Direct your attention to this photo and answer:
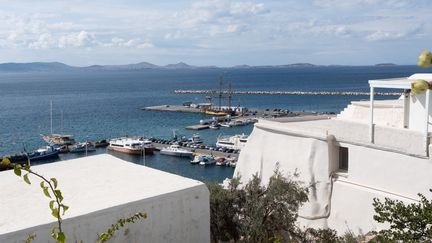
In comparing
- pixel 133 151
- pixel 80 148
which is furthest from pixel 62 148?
pixel 133 151

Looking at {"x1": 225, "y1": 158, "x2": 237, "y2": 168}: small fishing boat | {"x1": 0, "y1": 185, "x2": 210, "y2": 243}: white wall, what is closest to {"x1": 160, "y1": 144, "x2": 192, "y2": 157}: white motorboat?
{"x1": 225, "y1": 158, "x2": 237, "y2": 168}: small fishing boat

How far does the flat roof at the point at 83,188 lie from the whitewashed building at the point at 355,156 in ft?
19.8

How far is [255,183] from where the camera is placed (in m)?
12.2

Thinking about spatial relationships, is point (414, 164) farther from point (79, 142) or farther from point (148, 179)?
point (79, 142)

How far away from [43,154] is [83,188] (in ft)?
126

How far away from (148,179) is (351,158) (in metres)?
6.89

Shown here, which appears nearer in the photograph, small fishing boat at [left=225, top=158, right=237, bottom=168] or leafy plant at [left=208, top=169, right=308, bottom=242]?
leafy plant at [left=208, top=169, right=308, bottom=242]

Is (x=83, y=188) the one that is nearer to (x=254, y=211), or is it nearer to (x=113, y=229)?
(x=254, y=211)

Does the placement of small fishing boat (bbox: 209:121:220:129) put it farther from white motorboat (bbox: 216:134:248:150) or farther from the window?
the window

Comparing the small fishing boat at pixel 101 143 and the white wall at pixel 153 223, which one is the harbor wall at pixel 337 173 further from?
the small fishing boat at pixel 101 143

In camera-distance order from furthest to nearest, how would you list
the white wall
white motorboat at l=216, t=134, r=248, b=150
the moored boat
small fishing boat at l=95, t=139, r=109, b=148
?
small fishing boat at l=95, t=139, r=109, b=148 → the moored boat → white motorboat at l=216, t=134, r=248, b=150 → the white wall

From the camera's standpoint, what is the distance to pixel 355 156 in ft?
48.6

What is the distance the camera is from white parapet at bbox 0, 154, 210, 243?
28.1ft

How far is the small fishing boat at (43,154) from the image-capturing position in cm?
4581
